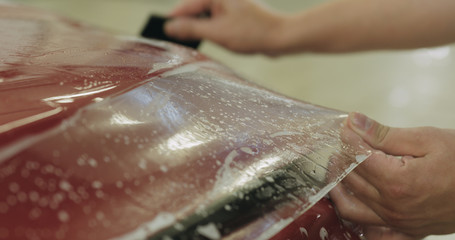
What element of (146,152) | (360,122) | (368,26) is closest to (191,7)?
(368,26)

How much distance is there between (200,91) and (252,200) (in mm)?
174

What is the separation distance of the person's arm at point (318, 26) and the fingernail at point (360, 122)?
581 millimetres

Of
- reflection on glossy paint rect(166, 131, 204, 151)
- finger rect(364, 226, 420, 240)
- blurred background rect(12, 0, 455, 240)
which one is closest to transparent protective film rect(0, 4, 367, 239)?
reflection on glossy paint rect(166, 131, 204, 151)

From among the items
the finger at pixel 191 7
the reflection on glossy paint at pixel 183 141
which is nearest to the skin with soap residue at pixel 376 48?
the finger at pixel 191 7

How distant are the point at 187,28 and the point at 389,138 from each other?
740 mm

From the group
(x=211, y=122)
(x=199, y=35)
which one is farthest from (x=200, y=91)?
(x=199, y=35)

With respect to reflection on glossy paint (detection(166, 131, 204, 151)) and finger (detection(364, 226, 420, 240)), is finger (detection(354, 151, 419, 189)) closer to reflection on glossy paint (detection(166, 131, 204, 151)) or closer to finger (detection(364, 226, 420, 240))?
finger (detection(364, 226, 420, 240))

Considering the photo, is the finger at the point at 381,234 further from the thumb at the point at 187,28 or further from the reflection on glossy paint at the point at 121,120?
the thumb at the point at 187,28

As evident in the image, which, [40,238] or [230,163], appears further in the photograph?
[230,163]

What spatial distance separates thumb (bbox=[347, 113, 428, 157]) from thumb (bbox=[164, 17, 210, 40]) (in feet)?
2.23

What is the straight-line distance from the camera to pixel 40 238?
31 cm

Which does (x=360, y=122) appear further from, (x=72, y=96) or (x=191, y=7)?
(x=191, y=7)

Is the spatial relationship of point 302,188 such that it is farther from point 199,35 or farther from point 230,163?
point 199,35

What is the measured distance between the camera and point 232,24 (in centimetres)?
117
